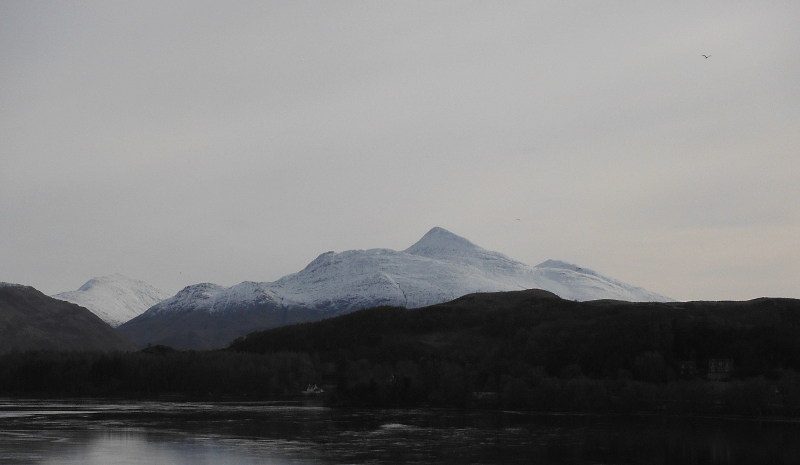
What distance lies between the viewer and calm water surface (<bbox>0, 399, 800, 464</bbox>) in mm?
66000

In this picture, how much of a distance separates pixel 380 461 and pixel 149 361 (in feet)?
452

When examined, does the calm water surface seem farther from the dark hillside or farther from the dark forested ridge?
the dark hillside

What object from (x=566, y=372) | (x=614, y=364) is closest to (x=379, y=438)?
(x=566, y=372)

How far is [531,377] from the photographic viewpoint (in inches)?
5241

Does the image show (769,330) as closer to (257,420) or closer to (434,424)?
(434,424)

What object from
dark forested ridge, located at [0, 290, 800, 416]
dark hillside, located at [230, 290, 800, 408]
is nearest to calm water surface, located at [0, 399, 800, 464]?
dark forested ridge, located at [0, 290, 800, 416]

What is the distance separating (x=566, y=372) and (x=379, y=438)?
65.3 m

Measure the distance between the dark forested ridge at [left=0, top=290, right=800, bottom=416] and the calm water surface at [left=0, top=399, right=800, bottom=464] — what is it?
38.9 feet

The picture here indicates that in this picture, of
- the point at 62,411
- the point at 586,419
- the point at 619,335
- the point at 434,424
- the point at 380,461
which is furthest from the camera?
the point at 619,335

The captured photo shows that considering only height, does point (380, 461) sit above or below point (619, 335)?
below

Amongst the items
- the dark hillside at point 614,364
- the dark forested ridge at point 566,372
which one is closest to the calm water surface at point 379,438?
the dark forested ridge at point 566,372

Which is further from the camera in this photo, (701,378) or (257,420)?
(701,378)

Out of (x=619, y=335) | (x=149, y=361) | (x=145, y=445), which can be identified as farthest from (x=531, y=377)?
(x=149, y=361)

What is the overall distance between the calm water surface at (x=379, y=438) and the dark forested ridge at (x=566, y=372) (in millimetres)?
11847
